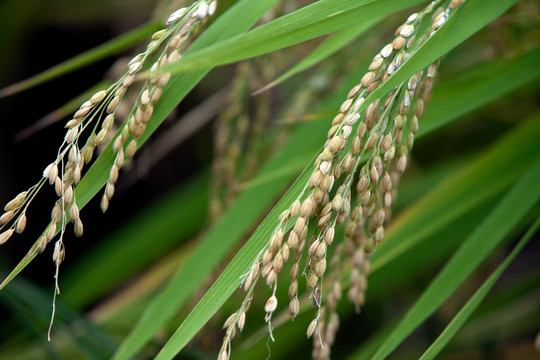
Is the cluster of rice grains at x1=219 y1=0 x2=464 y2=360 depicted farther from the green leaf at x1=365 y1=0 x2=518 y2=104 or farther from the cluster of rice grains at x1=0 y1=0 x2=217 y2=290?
the cluster of rice grains at x1=0 y1=0 x2=217 y2=290

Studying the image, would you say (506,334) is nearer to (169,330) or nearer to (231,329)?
(169,330)

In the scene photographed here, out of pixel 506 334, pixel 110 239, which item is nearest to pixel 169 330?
pixel 110 239

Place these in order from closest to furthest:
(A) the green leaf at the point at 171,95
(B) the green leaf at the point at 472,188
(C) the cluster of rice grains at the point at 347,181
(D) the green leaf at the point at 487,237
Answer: (C) the cluster of rice grains at the point at 347,181, (A) the green leaf at the point at 171,95, (D) the green leaf at the point at 487,237, (B) the green leaf at the point at 472,188

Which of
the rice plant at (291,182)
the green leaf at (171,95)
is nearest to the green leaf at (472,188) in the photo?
the rice plant at (291,182)

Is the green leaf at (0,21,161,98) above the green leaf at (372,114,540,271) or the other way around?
above

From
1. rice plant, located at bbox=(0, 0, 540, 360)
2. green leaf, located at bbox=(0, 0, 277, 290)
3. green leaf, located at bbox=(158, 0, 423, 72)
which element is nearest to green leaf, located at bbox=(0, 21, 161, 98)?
rice plant, located at bbox=(0, 0, 540, 360)

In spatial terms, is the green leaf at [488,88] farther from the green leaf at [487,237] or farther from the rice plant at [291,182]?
the green leaf at [487,237]

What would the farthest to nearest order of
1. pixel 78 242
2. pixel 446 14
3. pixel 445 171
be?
pixel 78 242 → pixel 445 171 → pixel 446 14
